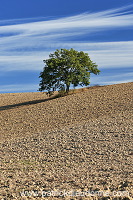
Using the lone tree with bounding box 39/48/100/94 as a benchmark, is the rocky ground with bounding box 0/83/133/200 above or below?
below

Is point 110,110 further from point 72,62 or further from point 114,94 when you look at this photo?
point 72,62

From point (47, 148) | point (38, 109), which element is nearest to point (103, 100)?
point (38, 109)

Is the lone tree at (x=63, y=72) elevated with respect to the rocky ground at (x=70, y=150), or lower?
elevated

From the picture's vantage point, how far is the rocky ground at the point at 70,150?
7.71 meters

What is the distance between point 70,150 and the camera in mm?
12359

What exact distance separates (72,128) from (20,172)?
24.7 feet

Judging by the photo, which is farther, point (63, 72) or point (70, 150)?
point (63, 72)

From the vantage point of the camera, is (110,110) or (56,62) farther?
(56,62)

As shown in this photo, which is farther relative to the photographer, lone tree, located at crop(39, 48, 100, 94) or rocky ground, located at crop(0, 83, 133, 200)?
lone tree, located at crop(39, 48, 100, 94)

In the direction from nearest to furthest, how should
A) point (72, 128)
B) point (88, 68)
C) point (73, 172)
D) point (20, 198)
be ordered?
point (20, 198) → point (73, 172) → point (72, 128) → point (88, 68)

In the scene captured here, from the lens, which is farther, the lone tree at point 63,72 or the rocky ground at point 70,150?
the lone tree at point 63,72

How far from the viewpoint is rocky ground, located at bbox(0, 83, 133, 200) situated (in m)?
7.71

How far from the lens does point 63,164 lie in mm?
10367

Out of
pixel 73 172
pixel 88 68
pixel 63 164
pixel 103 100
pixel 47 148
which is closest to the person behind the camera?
pixel 73 172
